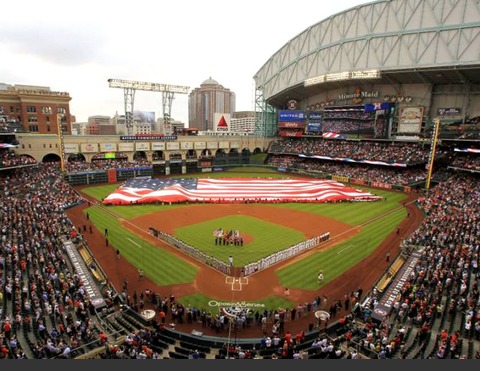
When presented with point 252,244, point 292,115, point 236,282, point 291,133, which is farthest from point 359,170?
point 236,282

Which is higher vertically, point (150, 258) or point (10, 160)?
point (10, 160)

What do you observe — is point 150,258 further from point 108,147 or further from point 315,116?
point 315,116

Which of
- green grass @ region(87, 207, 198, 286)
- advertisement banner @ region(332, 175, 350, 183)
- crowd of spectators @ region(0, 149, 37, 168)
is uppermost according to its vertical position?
crowd of spectators @ region(0, 149, 37, 168)

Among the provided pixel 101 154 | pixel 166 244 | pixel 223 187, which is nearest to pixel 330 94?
pixel 223 187

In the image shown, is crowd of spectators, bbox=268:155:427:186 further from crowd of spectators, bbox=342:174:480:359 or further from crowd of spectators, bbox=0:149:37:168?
crowd of spectators, bbox=0:149:37:168

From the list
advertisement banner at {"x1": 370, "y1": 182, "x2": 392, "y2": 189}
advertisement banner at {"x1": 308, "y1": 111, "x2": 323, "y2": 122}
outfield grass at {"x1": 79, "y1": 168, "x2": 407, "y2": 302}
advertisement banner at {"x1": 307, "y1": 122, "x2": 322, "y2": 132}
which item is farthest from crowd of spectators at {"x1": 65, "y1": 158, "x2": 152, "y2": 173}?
advertisement banner at {"x1": 370, "y1": 182, "x2": 392, "y2": 189}

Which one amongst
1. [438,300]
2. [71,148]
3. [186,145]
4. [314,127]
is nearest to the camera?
[438,300]
